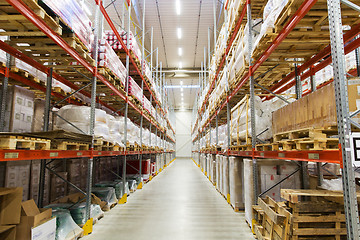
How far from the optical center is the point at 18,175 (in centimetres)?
387

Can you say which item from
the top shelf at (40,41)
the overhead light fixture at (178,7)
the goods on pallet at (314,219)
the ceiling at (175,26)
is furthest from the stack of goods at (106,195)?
the overhead light fixture at (178,7)

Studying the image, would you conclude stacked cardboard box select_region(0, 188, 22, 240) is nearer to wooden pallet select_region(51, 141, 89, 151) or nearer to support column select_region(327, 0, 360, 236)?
wooden pallet select_region(51, 141, 89, 151)

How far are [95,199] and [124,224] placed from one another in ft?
3.60

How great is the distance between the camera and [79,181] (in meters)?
5.97

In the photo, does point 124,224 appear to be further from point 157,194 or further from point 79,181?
point 157,194

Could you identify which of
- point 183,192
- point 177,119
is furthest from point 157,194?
point 177,119

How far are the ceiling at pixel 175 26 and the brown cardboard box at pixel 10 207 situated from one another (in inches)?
303

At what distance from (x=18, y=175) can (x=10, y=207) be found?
145 cm

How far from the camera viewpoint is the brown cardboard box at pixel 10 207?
103 inches

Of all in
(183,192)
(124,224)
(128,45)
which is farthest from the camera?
(183,192)

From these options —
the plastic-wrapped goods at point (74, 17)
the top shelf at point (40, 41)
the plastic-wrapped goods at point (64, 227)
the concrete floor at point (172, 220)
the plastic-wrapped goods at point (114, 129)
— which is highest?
the plastic-wrapped goods at point (74, 17)

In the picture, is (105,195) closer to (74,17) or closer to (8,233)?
(8,233)

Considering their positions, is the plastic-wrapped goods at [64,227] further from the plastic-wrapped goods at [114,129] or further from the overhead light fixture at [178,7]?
the overhead light fixture at [178,7]

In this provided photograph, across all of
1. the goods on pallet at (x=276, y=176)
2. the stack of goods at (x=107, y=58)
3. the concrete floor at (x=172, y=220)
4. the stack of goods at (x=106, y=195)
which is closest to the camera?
the concrete floor at (x=172, y=220)
